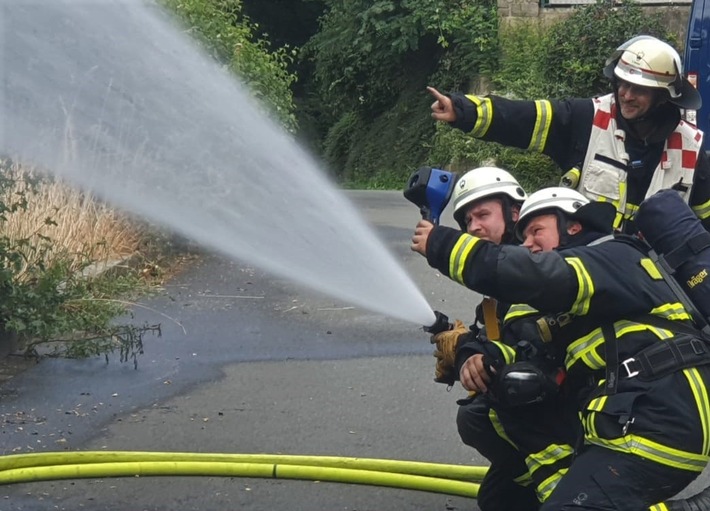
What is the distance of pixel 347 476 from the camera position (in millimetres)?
4855

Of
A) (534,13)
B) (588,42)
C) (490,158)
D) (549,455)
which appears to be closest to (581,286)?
(549,455)

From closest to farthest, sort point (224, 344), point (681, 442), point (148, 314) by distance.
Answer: point (681, 442) → point (224, 344) → point (148, 314)

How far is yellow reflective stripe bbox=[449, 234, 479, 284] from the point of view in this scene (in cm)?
353

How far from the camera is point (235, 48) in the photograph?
9727mm

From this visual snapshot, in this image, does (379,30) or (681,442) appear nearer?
(681,442)

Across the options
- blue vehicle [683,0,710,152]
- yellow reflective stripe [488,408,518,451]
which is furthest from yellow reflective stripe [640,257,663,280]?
blue vehicle [683,0,710,152]

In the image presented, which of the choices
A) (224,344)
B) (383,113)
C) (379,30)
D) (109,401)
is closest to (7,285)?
(109,401)

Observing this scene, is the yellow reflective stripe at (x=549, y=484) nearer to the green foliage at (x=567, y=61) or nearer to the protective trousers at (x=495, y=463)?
the protective trousers at (x=495, y=463)

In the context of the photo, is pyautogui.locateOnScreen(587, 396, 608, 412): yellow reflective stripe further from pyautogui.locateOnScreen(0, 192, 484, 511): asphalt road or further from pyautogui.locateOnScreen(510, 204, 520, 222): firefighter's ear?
pyautogui.locateOnScreen(0, 192, 484, 511): asphalt road

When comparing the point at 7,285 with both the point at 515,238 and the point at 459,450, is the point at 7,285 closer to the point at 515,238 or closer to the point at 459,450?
the point at 459,450

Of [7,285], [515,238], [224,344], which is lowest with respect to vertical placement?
[224,344]

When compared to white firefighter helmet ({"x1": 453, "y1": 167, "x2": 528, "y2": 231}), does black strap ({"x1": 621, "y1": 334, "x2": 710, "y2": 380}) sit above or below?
below

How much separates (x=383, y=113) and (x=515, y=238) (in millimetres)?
17890

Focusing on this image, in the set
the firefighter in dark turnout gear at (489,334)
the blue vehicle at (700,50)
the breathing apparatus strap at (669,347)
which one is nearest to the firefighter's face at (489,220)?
the firefighter in dark turnout gear at (489,334)
